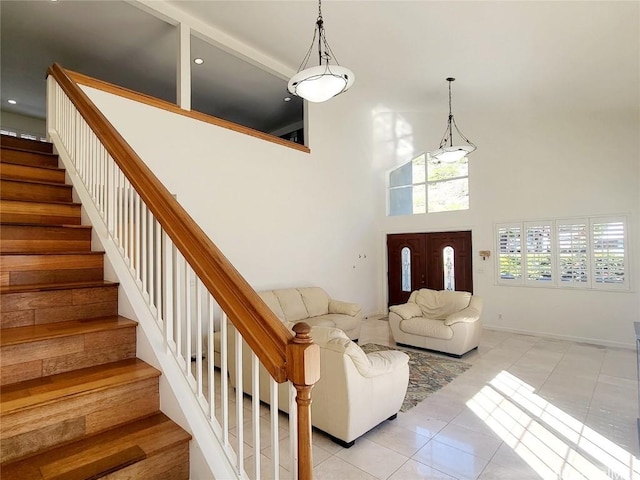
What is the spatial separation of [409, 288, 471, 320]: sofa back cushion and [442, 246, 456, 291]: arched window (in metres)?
1.47

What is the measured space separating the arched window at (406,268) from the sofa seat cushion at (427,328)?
2.58 meters

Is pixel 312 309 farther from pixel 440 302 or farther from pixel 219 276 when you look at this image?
pixel 219 276

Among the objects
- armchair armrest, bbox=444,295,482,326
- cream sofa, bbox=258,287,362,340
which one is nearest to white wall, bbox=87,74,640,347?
cream sofa, bbox=258,287,362,340

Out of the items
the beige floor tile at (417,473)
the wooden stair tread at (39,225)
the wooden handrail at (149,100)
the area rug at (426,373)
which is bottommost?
the area rug at (426,373)

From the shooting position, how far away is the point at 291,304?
5.21 meters

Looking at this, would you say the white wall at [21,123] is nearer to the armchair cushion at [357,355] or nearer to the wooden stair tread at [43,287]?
the wooden stair tread at [43,287]

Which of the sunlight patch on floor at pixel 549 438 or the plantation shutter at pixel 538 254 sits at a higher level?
the plantation shutter at pixel 538 254

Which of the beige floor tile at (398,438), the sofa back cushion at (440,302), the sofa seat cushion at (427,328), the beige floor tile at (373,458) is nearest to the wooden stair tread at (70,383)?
the beige floor tile at (373,458)

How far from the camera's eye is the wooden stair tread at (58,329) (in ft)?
4.97

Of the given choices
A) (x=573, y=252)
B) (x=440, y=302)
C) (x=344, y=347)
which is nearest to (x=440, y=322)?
(x=440, y=302)

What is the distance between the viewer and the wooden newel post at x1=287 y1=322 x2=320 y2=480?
1015 millimetres

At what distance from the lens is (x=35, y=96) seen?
6371mm

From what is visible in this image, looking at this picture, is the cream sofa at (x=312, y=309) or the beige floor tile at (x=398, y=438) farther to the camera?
the cream sofa at (x=312, y=309)

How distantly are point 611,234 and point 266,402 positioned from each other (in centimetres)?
566
